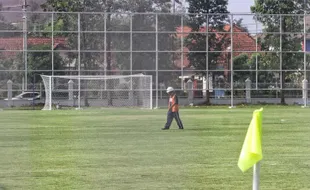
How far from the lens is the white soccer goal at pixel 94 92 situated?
148 ft

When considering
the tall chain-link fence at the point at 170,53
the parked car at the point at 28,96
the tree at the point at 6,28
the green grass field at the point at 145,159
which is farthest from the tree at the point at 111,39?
the green grass field at the point at 145,159

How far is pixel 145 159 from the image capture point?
14922 millimetres

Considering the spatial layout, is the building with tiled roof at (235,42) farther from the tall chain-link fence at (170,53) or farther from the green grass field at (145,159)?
the green grass field at (145,159)

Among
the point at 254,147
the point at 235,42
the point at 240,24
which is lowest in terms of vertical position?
the point at 254,147

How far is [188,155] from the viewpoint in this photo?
15.7 m

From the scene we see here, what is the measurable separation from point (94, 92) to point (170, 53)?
6705 mm

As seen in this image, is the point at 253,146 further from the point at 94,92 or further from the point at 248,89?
the point at 248,89

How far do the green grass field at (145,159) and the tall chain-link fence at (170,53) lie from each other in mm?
24041

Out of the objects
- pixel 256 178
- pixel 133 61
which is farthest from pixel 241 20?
pixel 256 178

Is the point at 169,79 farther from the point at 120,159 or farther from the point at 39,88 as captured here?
the point at 120,159

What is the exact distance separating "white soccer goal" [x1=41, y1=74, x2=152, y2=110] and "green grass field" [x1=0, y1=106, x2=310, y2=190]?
2092 centimetres

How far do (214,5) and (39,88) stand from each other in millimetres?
16087

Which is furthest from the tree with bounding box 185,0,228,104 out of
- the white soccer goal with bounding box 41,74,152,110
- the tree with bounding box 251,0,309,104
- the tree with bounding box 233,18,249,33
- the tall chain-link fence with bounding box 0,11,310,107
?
the white soccer goal with bounding box 41,74,152,110

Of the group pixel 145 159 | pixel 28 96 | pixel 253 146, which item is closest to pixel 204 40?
pixel 28 96
